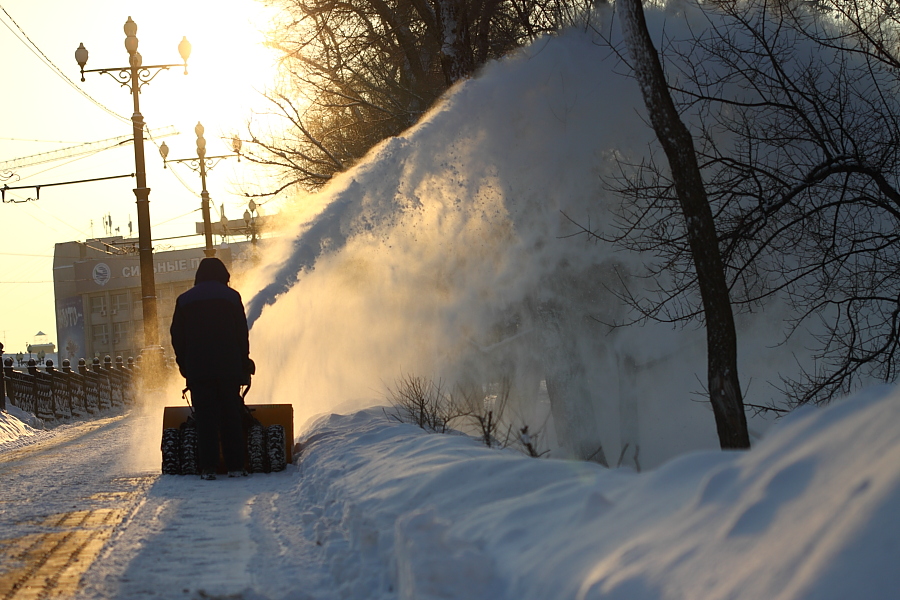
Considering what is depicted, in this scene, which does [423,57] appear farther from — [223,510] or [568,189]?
[223,510]

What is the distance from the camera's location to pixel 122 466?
8.91 m

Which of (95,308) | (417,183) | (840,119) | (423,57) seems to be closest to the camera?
(840,119)

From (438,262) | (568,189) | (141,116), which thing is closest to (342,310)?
(438,262)

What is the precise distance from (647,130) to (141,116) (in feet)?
47.2

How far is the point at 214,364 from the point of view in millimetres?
7730

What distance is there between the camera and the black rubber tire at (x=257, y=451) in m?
7.77

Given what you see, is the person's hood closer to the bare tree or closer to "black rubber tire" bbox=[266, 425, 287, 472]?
"black rubber tire" bbox=[266, 425, 287, 472]

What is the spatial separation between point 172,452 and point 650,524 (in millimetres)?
5831

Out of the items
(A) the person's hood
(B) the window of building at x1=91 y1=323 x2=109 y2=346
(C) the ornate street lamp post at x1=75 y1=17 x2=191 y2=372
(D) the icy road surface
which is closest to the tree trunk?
(D) the icy road surface

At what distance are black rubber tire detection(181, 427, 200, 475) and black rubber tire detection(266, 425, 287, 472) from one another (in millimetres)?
617

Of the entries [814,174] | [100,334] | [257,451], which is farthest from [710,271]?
[100,334]

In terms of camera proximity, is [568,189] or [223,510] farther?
[568,189]

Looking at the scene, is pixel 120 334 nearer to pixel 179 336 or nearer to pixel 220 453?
pixel 179 336

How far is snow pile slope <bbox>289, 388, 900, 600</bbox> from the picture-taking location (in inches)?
76.7
